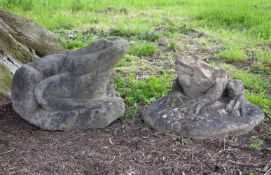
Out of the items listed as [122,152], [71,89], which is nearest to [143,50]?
[71,89]

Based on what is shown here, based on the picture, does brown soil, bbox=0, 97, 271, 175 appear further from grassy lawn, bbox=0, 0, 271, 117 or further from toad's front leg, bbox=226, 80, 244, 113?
grassy lawn, bbox=0, 0, 271, 117

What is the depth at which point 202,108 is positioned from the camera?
5230 millimetres

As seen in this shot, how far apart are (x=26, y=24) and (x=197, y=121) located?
4181 millimetres

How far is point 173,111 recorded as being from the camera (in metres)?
5.25

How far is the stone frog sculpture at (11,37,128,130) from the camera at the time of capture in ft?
17.3

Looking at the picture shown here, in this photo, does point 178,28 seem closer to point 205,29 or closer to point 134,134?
point 205,29

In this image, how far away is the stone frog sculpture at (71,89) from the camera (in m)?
5.28

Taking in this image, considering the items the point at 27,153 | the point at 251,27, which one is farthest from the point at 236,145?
the point at 251,27

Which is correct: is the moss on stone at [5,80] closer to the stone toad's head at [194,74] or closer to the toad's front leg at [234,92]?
the stone toad's head at [194,74]

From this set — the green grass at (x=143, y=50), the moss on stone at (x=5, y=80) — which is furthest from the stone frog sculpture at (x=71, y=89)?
the green grass at (x=143, y=50)

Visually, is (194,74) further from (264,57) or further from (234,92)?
(264,57)

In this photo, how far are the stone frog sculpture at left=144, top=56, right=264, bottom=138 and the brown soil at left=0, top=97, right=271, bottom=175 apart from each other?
11 centimetres

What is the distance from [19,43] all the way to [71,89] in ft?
7.03

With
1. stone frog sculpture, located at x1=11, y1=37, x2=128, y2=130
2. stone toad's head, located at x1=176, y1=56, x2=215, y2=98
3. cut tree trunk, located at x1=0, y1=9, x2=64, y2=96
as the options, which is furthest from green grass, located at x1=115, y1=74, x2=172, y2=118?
cut tree trunk, located at x1=0, y1=9, x2=64, y2=96
